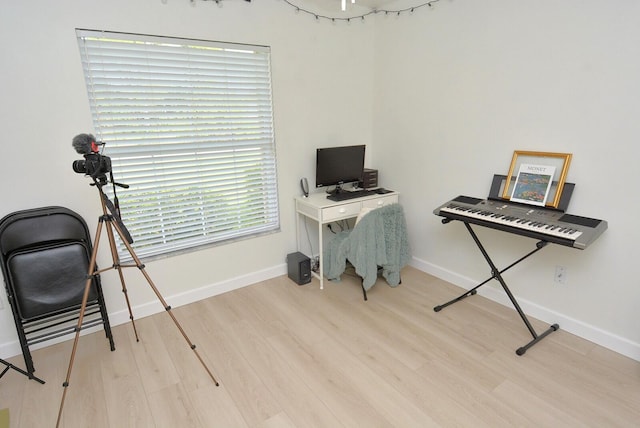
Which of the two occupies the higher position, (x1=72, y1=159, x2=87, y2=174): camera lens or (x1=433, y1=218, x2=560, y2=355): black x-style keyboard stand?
(x1=72, y1=159, x2=87, y2=174): camera lens

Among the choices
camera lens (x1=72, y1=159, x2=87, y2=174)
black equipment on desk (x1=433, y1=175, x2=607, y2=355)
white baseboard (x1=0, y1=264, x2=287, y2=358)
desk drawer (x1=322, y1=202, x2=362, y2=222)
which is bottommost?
white baseboard (x1=0, y1=264, x2=287, y2=358)

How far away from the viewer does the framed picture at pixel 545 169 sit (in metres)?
2.20

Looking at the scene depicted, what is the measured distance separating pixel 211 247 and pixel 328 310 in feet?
3.62

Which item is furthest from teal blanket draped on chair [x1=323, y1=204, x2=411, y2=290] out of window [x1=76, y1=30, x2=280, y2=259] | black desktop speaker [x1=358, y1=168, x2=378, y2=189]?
window [x1=76, y1=30, x2=280, y2=259]

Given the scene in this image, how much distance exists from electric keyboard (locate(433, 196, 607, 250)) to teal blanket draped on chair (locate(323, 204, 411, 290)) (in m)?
0.42

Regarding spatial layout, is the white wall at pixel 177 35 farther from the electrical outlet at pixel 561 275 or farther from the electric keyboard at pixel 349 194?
the electrical outlet at pixel 561 275

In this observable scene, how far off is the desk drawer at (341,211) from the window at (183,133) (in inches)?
21.4

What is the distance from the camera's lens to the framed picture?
7.22 ft

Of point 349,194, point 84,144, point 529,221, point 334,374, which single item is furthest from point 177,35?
point 529,221

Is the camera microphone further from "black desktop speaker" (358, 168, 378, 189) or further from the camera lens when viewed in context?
"black desktop speaker" (358, 168, 378, 189)

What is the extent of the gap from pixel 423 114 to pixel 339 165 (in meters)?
0.87

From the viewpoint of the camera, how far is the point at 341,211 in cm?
301

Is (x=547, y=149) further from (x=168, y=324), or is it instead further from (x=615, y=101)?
(x=168, y=324)

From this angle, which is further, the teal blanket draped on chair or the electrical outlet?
the teal blanket draped on chair
